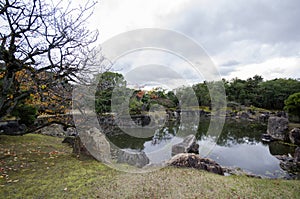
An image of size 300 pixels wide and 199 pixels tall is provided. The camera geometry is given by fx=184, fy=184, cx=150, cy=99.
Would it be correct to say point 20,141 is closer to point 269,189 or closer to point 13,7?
point 13,7

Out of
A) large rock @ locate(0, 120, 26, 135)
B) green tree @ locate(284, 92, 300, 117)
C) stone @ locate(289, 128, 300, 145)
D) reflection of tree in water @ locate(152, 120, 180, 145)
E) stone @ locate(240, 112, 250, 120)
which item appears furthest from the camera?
stone @ locate(240, 112, 250, 120)

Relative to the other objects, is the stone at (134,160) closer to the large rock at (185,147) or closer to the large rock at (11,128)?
the large rock at (185,147)

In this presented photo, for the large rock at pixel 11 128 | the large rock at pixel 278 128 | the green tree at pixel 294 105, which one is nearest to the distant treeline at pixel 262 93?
the green tree at pixel 294 105

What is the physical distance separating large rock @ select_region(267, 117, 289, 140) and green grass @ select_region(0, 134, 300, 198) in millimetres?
8979

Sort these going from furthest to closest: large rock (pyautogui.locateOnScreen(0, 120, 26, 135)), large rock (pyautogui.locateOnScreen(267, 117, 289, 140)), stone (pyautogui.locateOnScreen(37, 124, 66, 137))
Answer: large rock (pyautogui.locateOnScreen(267, 117, 289, 140)), stone (pyautogui.locateOnScreen(37, 124, 66, 137)), large rock (pyautogui.locateOnScreen(0, 120, 26, 135))

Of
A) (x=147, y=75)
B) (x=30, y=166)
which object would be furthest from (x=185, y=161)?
(x=30, y=166)

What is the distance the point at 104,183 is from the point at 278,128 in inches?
506

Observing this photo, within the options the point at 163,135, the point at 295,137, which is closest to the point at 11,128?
the point at 163,135

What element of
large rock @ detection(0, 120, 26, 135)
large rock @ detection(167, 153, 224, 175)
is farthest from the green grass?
large rock @ detection(0, 120, 26, 135)

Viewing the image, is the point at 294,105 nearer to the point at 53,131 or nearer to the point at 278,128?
the point at 278,128

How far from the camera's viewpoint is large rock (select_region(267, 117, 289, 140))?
38.9ft

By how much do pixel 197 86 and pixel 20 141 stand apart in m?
23.4

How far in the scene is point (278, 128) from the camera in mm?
12336

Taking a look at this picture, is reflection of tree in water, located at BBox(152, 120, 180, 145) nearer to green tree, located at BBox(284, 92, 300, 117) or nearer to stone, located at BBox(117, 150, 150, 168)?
stone, located at BBox(117, 150, 150, 168)
